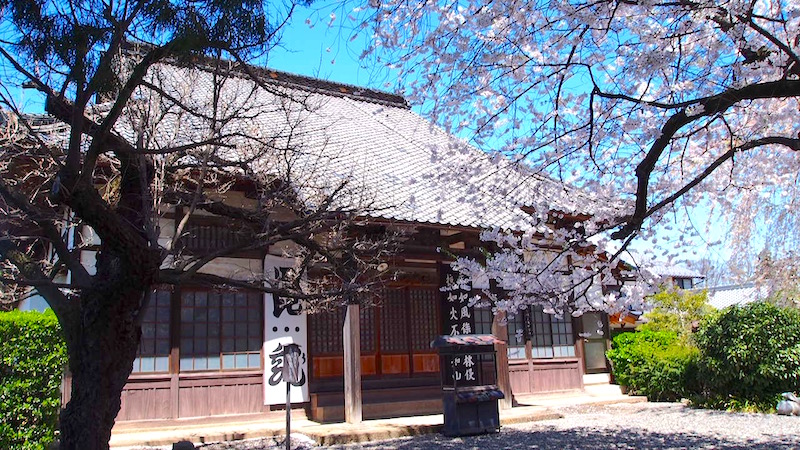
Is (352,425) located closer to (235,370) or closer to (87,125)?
(235,370)

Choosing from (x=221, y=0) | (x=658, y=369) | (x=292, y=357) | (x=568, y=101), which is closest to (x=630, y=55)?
(x=568, y=101)

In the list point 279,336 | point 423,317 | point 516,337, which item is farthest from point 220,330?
point 516,337

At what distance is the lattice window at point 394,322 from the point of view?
11.7 metres

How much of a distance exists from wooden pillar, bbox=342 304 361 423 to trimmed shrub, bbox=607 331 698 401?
663 cm

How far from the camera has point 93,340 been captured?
4297 mm

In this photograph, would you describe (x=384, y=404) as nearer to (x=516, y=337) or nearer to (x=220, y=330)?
(x=220, y=330)

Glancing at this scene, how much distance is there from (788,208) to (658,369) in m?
5.72

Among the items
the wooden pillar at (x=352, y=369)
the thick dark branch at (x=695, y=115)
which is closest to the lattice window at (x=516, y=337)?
the wooden pillar at (x=352, y=369)

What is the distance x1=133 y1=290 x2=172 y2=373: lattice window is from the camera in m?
8.92

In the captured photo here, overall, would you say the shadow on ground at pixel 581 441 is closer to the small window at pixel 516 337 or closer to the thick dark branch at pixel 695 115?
the small window at pixel 516 337

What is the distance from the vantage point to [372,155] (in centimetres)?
1179

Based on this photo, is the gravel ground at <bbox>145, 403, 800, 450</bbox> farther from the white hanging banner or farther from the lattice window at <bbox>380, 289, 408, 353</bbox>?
the lattice window at <bbox>380, 289, 408, 353</bbox>

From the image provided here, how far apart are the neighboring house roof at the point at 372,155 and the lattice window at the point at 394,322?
2287 mm

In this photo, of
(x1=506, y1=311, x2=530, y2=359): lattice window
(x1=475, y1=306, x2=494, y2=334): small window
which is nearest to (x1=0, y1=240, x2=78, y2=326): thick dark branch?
(x1=475, y1=306, x2=494, y2=334): small window
